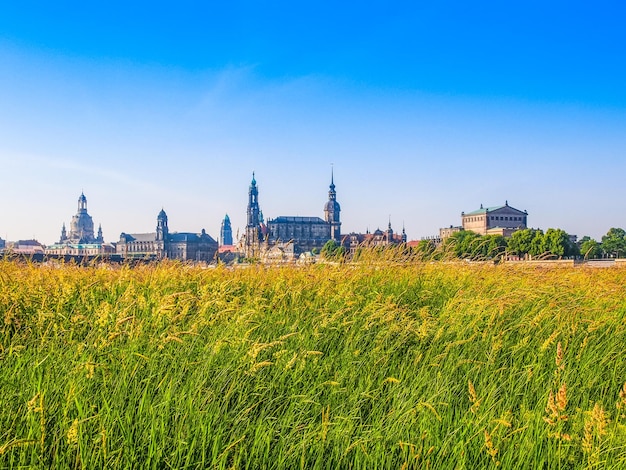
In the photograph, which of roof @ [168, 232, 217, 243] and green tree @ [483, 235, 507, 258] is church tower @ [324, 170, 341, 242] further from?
green tree @ [483, 235, 507, 258]

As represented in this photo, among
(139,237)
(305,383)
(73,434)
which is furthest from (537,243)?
(139,237)

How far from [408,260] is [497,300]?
10.4 feet


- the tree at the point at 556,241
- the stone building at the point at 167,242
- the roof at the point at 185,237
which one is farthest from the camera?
the roof at the point at 185,237

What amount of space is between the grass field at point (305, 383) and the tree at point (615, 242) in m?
93.0

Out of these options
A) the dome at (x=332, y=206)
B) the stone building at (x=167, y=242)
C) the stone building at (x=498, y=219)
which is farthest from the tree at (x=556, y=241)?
the stone building at (x=167, y=242)

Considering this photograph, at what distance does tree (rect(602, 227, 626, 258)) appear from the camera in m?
92.8

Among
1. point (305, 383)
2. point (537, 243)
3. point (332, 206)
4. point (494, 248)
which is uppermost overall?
point (332, 206)

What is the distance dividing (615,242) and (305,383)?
108 metres

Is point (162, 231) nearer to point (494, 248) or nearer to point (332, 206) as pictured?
point (332, 206)

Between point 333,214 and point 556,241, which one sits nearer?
point 556,241

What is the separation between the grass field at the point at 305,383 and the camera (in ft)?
8.64

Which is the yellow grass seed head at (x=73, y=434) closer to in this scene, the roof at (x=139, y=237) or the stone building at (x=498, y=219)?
the stone building at (x=498, y=219)

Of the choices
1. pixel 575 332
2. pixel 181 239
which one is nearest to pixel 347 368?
pixel 575 332

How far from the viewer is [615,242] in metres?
97.3
